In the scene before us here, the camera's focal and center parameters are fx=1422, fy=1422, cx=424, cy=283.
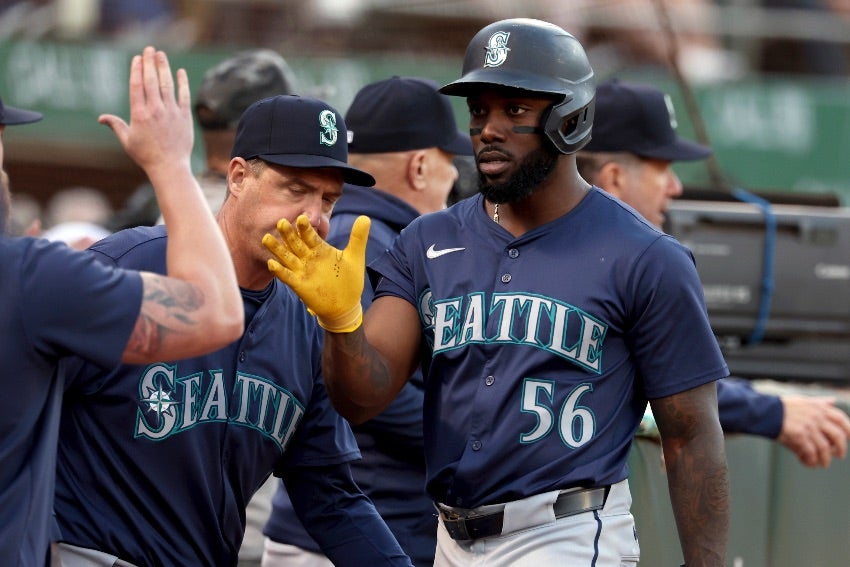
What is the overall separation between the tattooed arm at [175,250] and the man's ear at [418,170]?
2.24 metres

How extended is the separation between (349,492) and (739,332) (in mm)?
2717

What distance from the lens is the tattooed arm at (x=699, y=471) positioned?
3598mm

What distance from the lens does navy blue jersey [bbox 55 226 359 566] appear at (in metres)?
3.54

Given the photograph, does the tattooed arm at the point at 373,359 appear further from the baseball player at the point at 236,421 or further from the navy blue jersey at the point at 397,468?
the navy blue jersey at the point at 397,468

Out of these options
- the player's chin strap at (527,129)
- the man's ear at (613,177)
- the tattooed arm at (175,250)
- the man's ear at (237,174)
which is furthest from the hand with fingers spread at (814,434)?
the tattooed arm at (175,250)

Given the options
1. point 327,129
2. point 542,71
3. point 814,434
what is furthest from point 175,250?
point 814,434

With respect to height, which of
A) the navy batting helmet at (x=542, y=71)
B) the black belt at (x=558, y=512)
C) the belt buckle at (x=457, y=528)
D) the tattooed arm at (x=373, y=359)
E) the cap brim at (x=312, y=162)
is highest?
the navy batting helmet at (x=542, y=71)

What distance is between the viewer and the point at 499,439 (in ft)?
11.7

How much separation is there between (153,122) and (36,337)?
49 centimetres

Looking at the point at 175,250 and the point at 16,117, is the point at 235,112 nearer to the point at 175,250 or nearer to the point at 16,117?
the point at 16,117

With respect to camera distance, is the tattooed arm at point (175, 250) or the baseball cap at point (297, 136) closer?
the tattooed arm at point (175, 250)

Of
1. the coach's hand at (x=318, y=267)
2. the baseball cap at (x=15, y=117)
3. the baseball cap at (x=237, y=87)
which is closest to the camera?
the coach's hand at (x=318, y=267)

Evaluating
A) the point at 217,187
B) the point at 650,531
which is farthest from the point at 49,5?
the point at 650,531

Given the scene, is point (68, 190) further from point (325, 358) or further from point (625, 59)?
point (325, 358)
